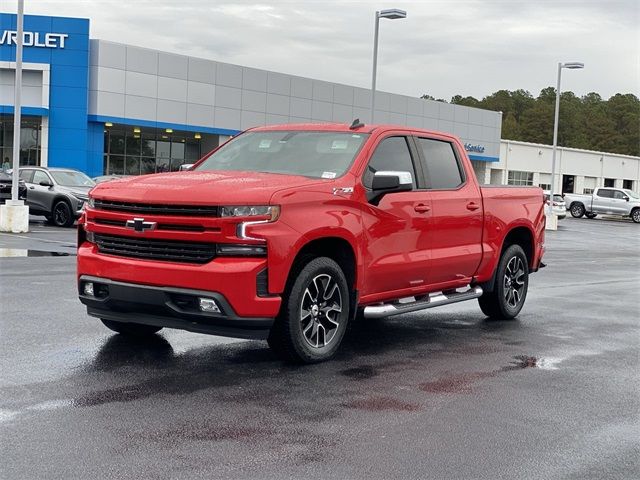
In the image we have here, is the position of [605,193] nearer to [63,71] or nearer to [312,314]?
[63,71]

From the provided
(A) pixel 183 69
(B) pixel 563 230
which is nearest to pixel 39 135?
(A) pixel 183 69

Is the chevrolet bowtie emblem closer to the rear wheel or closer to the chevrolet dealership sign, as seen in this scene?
the chevrolet dealership sign

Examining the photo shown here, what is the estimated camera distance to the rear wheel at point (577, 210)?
185 feet

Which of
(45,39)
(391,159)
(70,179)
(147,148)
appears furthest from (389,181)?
(147,148)

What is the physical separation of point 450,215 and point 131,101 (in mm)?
41696

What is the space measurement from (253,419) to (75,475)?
141 cm

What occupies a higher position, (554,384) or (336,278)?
(336,278)

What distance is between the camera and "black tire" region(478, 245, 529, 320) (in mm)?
10008

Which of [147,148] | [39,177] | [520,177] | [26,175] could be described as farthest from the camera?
[520,177]

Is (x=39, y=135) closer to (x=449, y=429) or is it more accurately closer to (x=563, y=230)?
(x=563, y=230)

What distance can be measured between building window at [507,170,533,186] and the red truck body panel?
242ft

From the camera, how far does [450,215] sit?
8.81 m

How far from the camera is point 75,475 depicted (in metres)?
4.37

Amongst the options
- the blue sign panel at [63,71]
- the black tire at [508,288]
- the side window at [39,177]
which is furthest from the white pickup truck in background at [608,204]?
the black tire at [508,288]
